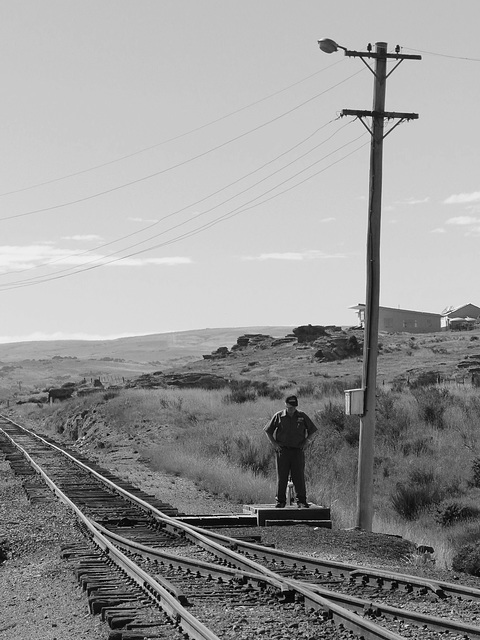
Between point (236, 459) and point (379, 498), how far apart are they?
18.4 ft

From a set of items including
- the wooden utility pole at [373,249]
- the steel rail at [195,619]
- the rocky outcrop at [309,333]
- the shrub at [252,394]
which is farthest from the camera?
the rocky outcrop at [309,333]

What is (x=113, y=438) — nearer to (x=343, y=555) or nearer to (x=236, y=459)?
(x=236, y=459)

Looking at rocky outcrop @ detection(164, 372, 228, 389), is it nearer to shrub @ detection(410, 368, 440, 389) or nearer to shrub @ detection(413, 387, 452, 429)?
shrub @ detection(410, 368, 440, 389)

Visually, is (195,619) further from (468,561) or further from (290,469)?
(290,469)

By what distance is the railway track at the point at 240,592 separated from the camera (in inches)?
334

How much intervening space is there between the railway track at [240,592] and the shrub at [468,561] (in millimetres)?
2092

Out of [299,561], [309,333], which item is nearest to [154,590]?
[299,561]

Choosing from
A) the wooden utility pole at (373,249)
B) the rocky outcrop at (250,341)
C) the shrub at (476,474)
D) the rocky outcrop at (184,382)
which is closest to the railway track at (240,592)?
the wooden utility pole at (373,249)

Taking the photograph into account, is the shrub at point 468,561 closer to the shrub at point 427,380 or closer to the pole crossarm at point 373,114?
the pole crossarm at point 373,114

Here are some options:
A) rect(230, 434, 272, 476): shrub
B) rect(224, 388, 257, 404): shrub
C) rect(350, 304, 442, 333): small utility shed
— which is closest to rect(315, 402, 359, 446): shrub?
rect(230, 434, 272, 476): shrub

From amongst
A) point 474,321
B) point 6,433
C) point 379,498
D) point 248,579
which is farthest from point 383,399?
point 474,321

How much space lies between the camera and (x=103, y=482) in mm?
22719

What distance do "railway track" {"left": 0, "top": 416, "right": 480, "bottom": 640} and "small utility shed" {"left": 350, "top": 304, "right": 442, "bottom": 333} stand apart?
88.3 meters

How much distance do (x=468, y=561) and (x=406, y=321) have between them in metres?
90.9
